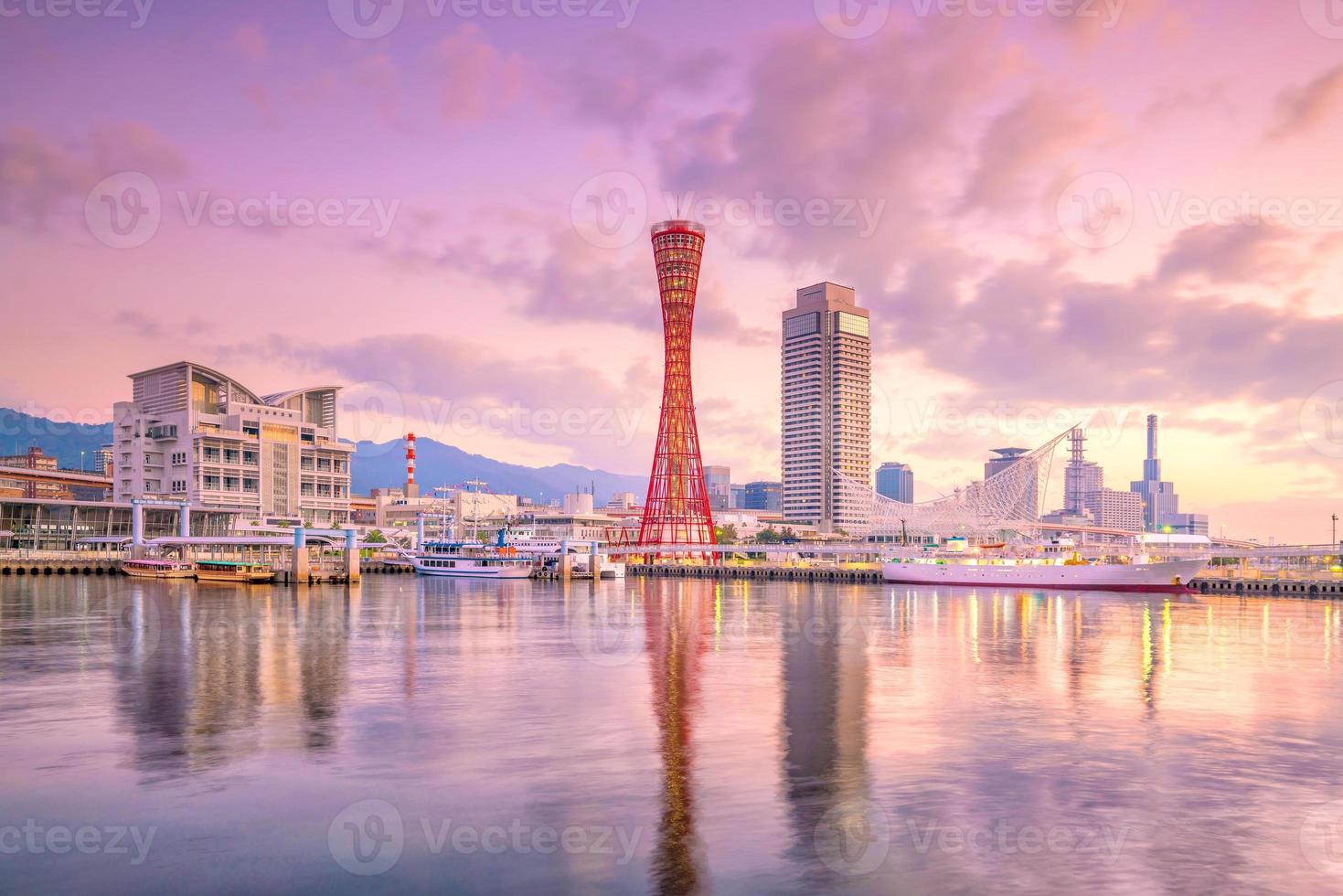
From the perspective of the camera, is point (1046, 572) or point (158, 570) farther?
point (1046, 572)

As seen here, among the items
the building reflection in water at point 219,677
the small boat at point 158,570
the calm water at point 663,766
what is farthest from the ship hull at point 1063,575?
the small boat at point 158,570

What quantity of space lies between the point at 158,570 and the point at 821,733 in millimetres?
86337

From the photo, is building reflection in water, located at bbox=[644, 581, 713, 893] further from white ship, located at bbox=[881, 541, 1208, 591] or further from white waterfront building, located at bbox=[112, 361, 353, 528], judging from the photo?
white waterfront building, located at bbox=[112, 361, 353, 528]

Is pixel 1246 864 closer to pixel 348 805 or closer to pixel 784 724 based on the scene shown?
pixel 784 724

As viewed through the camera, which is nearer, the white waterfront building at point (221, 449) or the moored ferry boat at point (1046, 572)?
the moored ferry boat at point (1046, 572)

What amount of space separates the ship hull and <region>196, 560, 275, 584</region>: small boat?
6421cm

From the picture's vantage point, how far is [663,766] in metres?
17.1

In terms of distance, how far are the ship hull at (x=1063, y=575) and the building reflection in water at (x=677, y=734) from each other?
162 ft

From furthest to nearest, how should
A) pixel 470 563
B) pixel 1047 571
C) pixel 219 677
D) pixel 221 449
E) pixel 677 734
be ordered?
pixel 221 449 → pixel 470 563 → pixel 1047 571 → pixel 219 677 → pixel 677 734

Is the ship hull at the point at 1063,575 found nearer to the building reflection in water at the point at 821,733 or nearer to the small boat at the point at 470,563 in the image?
the small boat at the point at 470,563

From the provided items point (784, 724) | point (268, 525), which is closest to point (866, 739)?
point (784, 724)

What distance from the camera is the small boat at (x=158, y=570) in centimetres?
8888

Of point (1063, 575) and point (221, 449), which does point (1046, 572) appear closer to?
point (1063, 575)

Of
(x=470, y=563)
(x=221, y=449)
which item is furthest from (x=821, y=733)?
(x=221, y=449)
